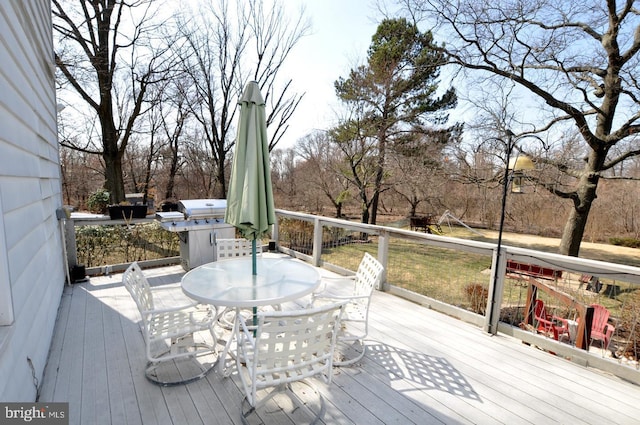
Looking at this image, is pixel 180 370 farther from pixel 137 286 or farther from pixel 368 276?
pixel 368 276

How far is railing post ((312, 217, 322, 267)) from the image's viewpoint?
532 cm

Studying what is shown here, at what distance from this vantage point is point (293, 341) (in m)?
1.70

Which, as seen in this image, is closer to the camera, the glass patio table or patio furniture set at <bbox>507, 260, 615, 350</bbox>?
the glass patio table

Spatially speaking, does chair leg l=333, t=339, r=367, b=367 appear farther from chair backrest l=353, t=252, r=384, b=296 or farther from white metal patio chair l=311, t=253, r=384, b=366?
chair backrest l=353, t=252, r=384, b=296

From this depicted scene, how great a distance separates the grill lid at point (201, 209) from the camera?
5.00 m

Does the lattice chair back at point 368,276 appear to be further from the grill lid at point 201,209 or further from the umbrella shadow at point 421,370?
the grill lid at point 201,209

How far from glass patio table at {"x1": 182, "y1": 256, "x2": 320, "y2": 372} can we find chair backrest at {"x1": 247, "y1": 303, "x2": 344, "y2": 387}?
1.29ft

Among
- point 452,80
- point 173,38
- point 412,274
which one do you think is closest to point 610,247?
point 452,80

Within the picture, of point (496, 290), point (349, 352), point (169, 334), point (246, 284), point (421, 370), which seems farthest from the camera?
point (496, 290)

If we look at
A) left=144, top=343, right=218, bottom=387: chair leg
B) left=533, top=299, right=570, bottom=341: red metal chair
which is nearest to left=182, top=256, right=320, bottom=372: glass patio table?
left=144, top=343, right=218, bottom=387: chair leg

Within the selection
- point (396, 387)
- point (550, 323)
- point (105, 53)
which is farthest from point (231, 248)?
point (105, 53)

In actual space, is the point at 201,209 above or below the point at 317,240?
above

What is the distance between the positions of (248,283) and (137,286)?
83cm

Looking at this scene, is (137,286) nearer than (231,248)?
Yes
